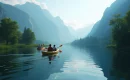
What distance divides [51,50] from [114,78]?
130 ft

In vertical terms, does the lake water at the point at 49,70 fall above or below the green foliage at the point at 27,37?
below

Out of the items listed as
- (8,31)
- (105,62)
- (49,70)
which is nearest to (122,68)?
(105,62)

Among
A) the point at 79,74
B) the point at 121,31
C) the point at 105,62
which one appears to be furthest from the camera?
the point at 121,31

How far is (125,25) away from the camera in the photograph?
94438 millimetres

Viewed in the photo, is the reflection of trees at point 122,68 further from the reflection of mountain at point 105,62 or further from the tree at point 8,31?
the tree at point 8,31

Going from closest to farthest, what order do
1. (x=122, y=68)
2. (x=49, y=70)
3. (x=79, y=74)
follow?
(x=79, y=74) → (x=49, y=70) → (x=122, y=68)

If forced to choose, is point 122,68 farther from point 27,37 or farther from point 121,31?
point 27,37

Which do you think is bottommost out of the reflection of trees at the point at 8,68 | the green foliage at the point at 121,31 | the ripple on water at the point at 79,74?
the ripple on water at the point at 79,74

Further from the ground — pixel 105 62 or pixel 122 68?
pixel 105 62

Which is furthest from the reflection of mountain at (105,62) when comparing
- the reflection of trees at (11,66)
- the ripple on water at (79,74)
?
the reflection of trees at (11,66)

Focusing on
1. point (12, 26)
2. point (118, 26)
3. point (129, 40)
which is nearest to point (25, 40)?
point (12, 26)

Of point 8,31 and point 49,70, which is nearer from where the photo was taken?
point 49,70

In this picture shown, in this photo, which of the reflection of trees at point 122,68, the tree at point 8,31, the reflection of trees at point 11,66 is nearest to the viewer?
the reflection of trees at point 11,66

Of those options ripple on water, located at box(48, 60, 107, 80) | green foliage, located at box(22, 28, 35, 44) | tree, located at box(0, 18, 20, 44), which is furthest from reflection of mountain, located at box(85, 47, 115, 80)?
green foliage, located at box(22, 28, 35, 44)
